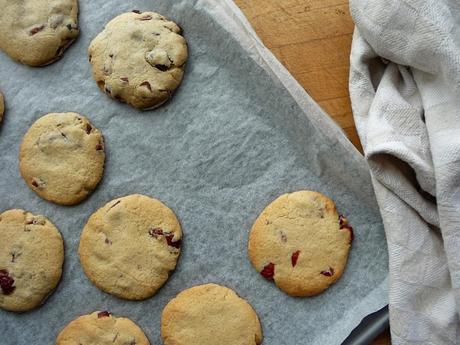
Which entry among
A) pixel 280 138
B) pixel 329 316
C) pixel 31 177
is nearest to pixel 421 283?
pixel 329 316

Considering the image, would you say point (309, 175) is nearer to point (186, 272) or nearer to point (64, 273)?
point (186, 272)

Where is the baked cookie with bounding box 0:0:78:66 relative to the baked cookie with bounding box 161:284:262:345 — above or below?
above

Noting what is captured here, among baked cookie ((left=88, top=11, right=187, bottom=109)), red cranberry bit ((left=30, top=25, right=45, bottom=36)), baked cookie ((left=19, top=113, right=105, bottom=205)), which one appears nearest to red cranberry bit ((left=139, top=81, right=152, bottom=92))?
baked cookie ((left=88, top=11, right=187, bottom=109))

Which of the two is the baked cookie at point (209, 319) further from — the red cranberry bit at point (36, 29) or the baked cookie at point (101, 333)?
the red cranberry bit at point (36, 29)

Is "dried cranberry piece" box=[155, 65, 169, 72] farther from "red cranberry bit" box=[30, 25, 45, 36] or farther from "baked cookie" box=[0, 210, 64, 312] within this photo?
"baked cookie" box=[0, 210, 64, 312]

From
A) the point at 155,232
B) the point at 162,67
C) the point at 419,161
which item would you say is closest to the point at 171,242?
the point at 155,232
